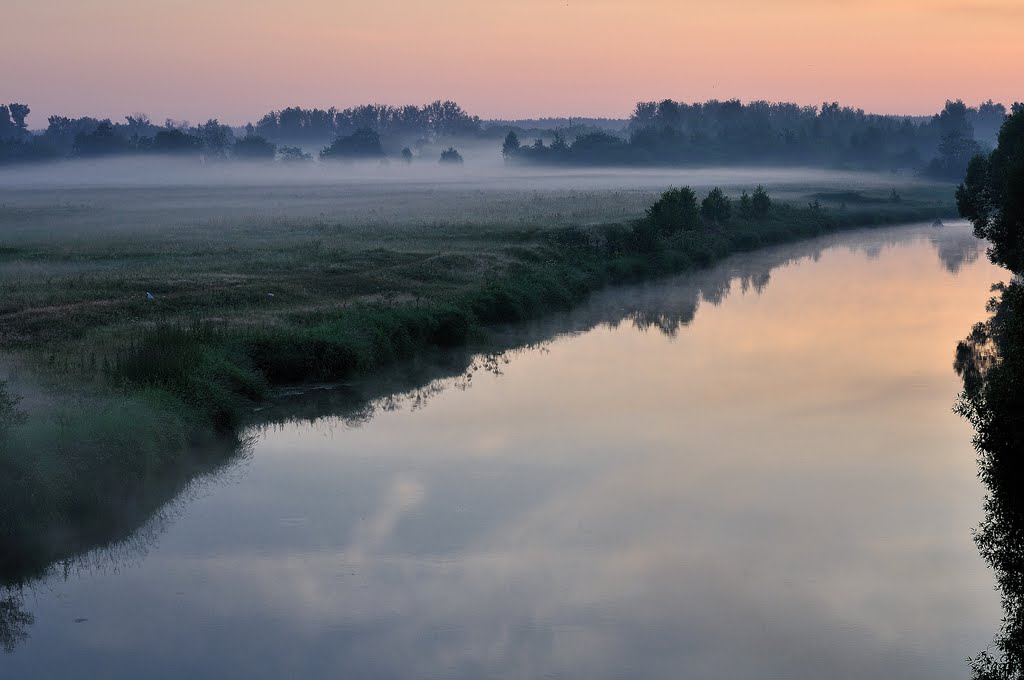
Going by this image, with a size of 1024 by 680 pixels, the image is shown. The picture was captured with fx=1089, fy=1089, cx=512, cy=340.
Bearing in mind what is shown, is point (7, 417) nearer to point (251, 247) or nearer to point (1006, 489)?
point (1006, 489)

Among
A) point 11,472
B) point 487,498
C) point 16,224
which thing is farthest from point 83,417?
point 16,224

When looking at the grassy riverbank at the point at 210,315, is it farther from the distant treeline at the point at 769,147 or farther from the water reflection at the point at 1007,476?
the distant treeline at the point at 769,147

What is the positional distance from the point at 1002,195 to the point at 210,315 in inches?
1077

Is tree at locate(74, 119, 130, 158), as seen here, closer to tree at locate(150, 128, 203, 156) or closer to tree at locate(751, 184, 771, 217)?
tree at locate(150, 128, 203, 156)

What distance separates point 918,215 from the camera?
80938mm

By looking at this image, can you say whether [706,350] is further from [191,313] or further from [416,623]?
[416,623]

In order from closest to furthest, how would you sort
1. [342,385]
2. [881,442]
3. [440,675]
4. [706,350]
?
[440,675], [881,442], [342,385], [706,350]

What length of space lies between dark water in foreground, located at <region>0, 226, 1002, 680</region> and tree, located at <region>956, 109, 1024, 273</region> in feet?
32.9

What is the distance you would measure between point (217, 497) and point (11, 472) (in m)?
3.49

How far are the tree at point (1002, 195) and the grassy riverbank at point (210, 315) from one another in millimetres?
12378

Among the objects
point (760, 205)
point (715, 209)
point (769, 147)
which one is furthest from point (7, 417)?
point (769, 147)

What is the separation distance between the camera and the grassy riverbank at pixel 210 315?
15.8 meters

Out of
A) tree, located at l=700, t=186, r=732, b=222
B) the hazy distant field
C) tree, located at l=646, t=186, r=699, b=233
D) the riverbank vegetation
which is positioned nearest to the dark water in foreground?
the riverbank vegetation

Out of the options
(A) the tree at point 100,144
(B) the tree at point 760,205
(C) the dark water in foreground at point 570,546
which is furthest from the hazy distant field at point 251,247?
(A) the tree at point 100,144
